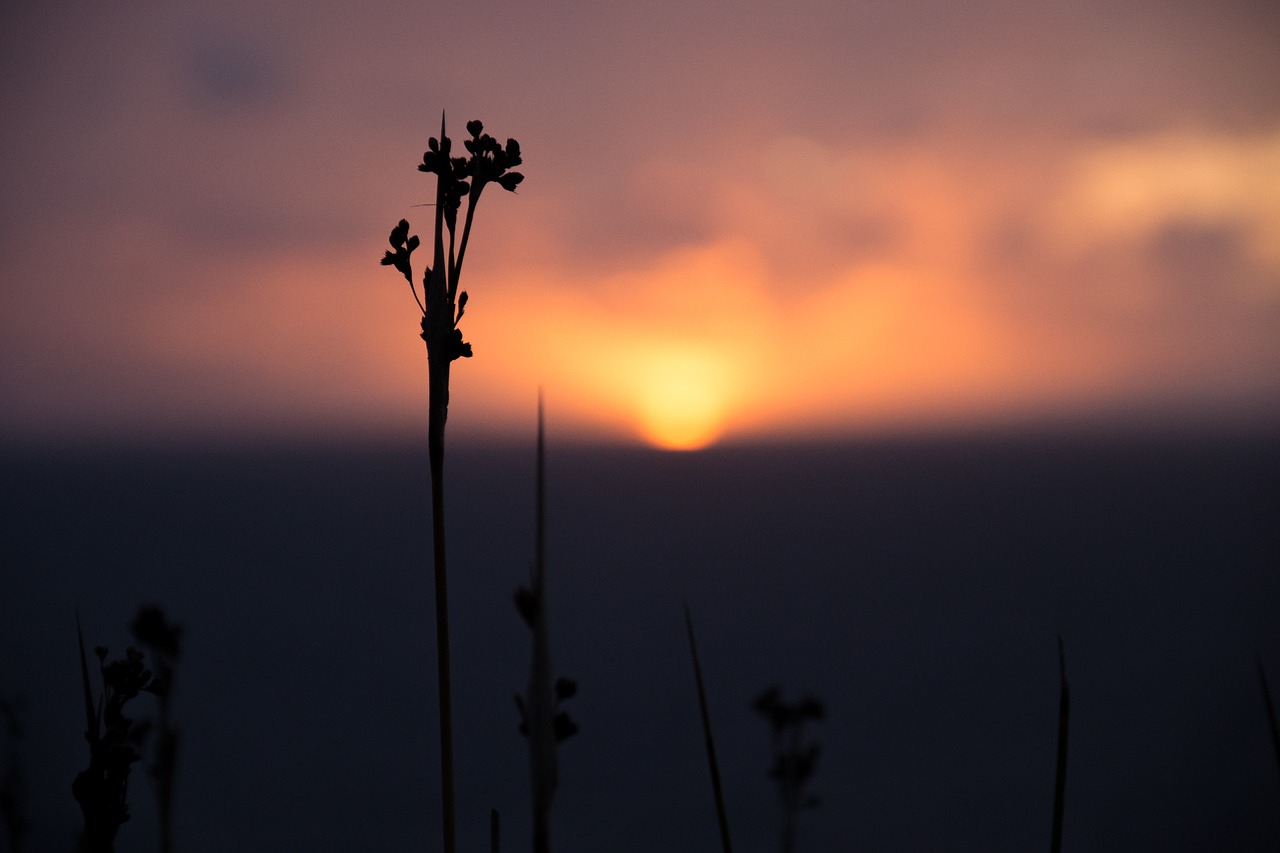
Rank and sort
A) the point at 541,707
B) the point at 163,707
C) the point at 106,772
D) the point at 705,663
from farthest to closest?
the point at 705,663
the point at 106,772
the point at 541,707
the point at 163,707

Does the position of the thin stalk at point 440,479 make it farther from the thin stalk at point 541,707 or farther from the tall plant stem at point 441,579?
the thin stalk at point 541,707

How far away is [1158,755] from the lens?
73375 mm

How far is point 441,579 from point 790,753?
0.56 meters

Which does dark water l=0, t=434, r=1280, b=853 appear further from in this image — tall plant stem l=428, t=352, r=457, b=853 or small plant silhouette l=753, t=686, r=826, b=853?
small plant silhouette l=753, t=686, r=826, b=853

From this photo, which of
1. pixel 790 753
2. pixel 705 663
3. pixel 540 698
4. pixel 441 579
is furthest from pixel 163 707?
pixel 705 663

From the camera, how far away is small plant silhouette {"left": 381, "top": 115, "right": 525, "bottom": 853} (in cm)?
128

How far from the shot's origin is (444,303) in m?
1.48

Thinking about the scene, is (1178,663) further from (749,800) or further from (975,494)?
(975,494)

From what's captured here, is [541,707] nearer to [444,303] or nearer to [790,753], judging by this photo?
[790,753]

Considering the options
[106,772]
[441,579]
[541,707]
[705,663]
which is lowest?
[705,663]

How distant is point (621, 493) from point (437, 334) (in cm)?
19302

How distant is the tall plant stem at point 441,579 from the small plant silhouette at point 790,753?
437 millimetres

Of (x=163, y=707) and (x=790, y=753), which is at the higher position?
(x=163, y=707)

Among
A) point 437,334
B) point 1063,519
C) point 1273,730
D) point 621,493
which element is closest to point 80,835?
point 437,334
